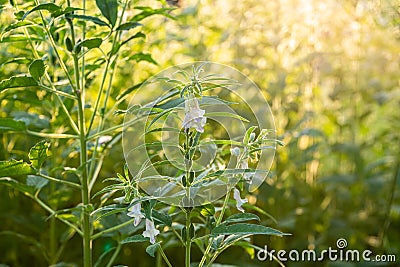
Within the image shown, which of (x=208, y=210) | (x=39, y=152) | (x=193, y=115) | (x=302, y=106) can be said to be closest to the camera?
(x=193, y=115)

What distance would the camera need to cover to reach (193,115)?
91 centimetres

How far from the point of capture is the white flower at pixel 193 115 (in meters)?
0.91

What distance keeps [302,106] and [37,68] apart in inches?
63.9

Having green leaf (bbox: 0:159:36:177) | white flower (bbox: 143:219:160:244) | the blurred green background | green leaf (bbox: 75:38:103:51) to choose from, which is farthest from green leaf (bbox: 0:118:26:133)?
the blurred green background

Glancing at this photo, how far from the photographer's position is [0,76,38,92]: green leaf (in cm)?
109

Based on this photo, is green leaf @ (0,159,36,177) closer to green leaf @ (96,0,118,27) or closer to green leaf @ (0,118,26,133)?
green leaf @ (0,118,26,133)

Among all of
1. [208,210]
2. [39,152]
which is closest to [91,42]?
[39,152]

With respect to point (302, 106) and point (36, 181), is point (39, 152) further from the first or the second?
point (302, 106)

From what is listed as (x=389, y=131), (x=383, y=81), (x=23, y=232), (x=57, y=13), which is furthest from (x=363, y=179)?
(x=57, y=13)

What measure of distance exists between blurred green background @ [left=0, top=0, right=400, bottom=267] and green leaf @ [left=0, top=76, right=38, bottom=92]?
3.27 feet

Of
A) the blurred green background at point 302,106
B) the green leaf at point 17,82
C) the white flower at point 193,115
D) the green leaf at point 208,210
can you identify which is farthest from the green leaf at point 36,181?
the blurred green background at point 302,106

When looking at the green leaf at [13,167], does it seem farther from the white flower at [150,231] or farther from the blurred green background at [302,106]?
the blurred green background at [302,106]

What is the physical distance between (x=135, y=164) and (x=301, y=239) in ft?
4.45

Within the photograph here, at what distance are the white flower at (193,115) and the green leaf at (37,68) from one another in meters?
0.34
